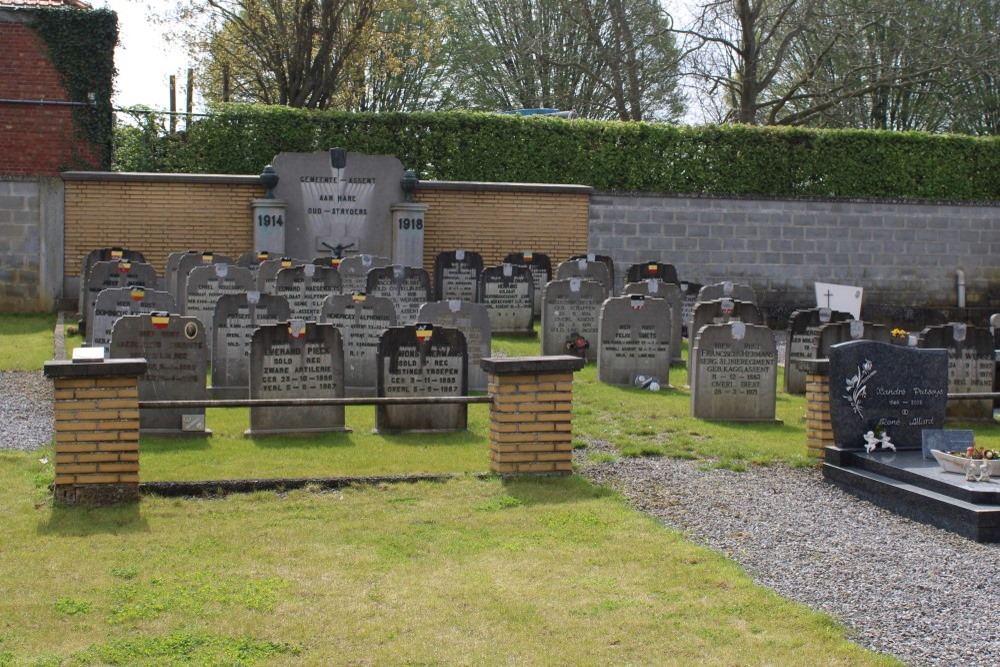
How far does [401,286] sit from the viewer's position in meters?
15.3

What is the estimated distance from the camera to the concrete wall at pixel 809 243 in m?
22.9

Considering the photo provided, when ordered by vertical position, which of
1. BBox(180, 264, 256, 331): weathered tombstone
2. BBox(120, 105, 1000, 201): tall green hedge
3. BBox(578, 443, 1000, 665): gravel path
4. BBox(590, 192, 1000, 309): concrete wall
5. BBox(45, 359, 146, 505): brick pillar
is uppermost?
BBox(120, 105, 1000, 201): tall green hedge

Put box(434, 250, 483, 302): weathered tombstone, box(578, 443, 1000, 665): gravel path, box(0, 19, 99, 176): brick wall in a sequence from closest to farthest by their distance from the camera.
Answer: box(578, 443, 1000, 665): gravel path
box(434, 250, 483, 302): weathered tombstone
box(0, 19, 99, 176): brick wall

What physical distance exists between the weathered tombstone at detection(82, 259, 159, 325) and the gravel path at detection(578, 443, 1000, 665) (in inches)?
342

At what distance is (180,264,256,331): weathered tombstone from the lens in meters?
14.6

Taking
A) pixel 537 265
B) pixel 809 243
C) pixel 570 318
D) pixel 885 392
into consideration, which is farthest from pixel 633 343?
pixel 809 243

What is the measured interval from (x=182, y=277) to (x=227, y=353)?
4.66 meters

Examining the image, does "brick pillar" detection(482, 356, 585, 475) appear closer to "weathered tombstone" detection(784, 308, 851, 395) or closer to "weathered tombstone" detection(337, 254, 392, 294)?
"weathered tombstone" detection(784, 308, 851, 395)

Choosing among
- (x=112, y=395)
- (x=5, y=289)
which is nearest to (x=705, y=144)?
(x=5, y=289)

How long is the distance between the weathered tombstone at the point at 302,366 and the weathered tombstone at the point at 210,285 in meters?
4.44

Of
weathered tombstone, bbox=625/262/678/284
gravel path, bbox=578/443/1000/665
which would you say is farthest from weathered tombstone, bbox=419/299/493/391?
weathered tombstone, bbox=625/262/678/284

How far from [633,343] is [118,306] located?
5828 mm

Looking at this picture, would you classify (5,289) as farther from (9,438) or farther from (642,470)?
(642,470)

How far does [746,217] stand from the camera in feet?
76.9
